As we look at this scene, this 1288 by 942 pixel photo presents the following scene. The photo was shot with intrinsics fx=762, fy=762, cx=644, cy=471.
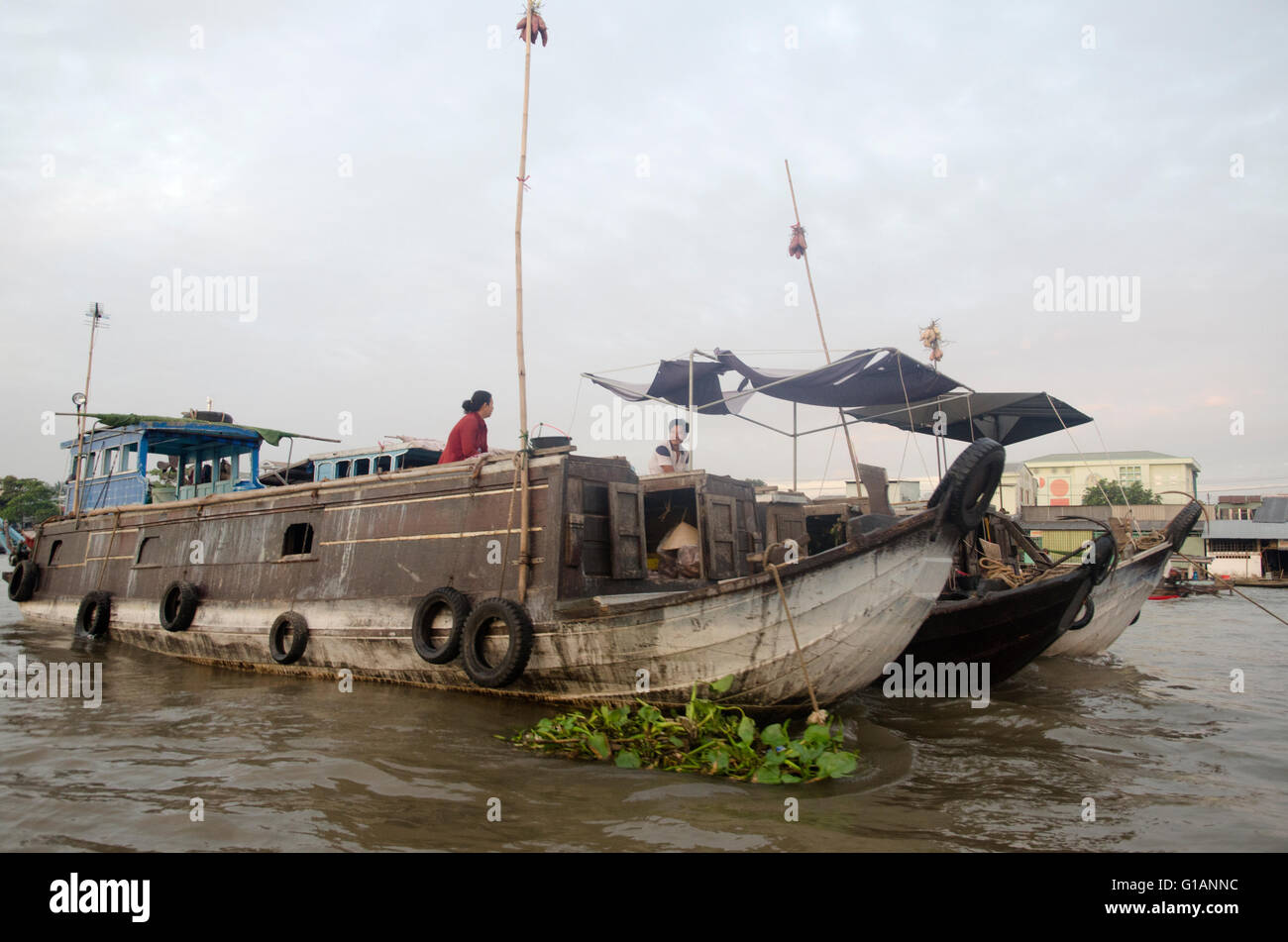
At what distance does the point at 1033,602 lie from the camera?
25.0 feet

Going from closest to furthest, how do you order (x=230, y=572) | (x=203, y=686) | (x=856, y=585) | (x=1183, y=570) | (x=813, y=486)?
1. (x=856, y=585)
2. (x=203, y=686)
3. (x=230, y=572)
4. (x=1183, y=570)
5. (x=813, y=486)

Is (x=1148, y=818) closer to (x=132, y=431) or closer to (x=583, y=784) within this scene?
(x=583, y=784)

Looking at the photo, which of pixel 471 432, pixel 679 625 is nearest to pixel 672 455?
pixel 471 432

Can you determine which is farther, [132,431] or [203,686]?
[132,431]

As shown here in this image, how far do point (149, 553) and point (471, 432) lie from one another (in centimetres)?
731

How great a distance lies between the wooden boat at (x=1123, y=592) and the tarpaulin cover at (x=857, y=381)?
3.27 m

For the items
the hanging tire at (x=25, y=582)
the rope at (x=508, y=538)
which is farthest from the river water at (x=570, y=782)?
the hanging tire at (x=25, y=582)

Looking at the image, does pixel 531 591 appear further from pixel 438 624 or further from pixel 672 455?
pixel 672 455

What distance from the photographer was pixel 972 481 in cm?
501

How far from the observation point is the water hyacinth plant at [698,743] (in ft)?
15.7

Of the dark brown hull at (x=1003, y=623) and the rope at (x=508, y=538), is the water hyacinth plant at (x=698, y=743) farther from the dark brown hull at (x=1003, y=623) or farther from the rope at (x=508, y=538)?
the dark brown hull at (x=1003, y=623)
